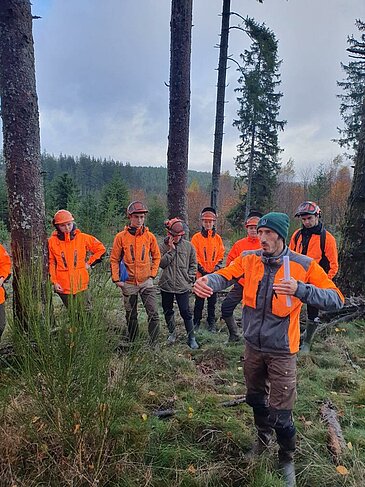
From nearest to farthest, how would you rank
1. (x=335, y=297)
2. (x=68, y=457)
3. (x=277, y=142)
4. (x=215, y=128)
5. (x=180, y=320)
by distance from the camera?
(x=68, y=457) → (x=335, y=297) → (x=180, y=320) → (x=215, y=128) → (x=277, y=142)

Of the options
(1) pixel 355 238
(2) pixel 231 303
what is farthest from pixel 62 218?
(1) pixel 355 238

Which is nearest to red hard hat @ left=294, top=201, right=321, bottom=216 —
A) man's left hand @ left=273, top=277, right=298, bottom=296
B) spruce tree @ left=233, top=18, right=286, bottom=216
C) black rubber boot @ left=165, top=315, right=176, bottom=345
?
black rubber boot @ left=165, top=315, right=176, bottom=345

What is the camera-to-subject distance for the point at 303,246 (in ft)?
15.9

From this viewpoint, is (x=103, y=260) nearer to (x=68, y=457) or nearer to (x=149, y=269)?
(x=68, y=457)

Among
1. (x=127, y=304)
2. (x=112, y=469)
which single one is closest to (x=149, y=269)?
(x=127, y=304)

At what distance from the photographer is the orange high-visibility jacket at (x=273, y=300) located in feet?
8.13

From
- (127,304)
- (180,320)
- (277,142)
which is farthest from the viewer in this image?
(277,142)

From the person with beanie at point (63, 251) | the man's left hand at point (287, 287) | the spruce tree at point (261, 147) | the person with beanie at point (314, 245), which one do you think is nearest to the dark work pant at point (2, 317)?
the person with beanie at point (63, 251)

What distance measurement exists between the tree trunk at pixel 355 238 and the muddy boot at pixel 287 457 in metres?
4.45

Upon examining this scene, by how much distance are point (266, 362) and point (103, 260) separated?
1.46 meters

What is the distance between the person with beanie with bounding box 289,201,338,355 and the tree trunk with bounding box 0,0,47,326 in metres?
3.46

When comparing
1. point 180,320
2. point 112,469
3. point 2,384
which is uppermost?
point 2,384

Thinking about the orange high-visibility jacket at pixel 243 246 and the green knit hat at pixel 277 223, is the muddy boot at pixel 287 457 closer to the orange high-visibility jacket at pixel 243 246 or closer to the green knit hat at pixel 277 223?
the green knit hat at pixel 277 223

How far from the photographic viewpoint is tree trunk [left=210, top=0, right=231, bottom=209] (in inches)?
482
